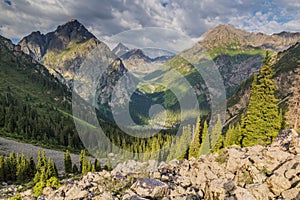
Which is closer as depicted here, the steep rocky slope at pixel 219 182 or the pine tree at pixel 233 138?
the steep rocky slope at pixel 219 182

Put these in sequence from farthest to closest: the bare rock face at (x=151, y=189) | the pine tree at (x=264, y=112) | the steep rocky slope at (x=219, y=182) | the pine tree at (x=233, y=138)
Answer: the pine tree at (x=233, y=138) → the pine tree at (x=264, y=112) → the bare rock face at (x=151, y=189) → the steep rocky slope at (x=219, y=182)

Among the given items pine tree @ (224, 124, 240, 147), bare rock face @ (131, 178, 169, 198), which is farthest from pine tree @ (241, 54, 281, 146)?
bare rock face @ (131, 178, 169, 198)

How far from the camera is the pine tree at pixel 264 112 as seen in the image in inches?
1628

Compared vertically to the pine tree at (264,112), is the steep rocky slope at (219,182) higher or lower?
lower

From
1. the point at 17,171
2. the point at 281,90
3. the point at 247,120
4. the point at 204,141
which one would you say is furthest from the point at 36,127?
the point at 281,90

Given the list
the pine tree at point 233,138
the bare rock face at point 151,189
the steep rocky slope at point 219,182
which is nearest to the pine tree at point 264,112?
the pine tree at point 233,138

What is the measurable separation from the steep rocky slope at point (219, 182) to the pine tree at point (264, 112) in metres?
17.7

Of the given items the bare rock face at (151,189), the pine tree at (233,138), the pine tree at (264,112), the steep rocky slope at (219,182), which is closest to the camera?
the steep rocky slope at (219,182)

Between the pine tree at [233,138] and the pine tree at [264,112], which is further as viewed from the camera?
the pine tree at [233,138]

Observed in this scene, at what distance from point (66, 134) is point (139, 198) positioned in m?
132

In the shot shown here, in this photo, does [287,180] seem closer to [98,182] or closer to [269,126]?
[98,182]

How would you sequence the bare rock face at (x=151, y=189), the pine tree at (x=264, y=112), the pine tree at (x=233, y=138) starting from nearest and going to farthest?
the bare rock face at (x=151, y=189)
the pine tree at (x=264, y=112)
the pine tree at (x=233, y=138)

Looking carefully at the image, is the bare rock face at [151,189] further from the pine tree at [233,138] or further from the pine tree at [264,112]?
the pine tree at [233,138]

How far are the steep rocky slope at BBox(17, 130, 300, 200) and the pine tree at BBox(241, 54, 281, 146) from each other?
17.7 metres
